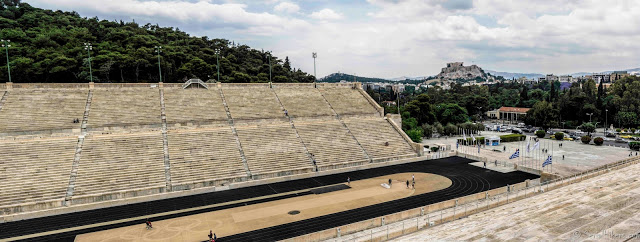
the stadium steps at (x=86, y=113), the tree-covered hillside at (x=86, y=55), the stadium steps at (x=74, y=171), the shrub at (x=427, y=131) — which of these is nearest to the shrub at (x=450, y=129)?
the shrub at (x=427, y=131)

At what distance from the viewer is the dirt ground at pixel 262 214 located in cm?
1978

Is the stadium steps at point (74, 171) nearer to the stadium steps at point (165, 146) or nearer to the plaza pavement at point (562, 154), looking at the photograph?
the stadium steps at point (165, 146)

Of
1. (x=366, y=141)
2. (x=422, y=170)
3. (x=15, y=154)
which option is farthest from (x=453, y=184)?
(x=15, y=154)

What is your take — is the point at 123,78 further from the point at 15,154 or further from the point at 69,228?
the point at 69,228

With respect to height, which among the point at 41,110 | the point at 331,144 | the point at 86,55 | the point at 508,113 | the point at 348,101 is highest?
the point at 86,55

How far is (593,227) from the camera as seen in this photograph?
63.6ft

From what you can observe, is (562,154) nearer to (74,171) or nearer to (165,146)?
(165,146)

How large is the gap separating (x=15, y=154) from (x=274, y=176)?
21.2 meters

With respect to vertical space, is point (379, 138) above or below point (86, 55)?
below

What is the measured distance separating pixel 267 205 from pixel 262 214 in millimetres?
1850

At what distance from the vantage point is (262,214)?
22.8 meters

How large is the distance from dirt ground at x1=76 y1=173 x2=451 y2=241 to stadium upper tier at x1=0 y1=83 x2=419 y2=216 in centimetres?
612

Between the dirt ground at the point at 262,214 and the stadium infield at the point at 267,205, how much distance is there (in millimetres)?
72

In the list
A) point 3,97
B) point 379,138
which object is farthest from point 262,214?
point 3,97
